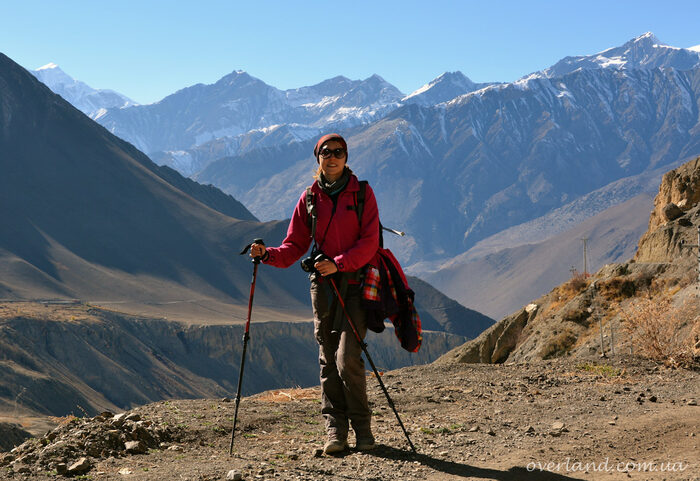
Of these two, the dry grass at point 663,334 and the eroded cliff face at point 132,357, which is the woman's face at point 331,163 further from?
the eroded cliff face at point 132,357

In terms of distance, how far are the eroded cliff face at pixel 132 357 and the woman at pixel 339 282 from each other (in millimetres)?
44196

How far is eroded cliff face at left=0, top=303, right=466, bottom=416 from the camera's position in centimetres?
5362

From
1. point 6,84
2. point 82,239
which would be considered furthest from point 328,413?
point 6,84

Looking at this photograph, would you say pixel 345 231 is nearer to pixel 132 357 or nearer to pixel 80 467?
pixel 80 467

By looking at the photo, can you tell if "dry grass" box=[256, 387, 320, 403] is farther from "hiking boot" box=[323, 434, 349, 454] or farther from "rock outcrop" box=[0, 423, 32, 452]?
"rock outcrop" box=[0, 423, 32, 452]

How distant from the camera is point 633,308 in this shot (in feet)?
36.5

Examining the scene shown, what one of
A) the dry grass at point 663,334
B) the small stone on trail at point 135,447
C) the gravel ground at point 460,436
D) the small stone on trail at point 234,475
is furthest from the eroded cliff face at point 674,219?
the small stone on trail at point 234,475

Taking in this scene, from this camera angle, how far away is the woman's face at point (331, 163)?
21.7ft

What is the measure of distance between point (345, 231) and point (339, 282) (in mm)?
409

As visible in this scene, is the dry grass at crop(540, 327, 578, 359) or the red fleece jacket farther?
the dry grass at crop(540, 327, 578, 359)

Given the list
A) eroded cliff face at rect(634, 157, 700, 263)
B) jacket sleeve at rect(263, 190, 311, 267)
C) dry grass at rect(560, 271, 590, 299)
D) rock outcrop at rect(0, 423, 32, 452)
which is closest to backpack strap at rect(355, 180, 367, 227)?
jacket sleeve at rect(263, 190, 311, 267)

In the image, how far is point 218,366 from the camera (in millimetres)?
80062

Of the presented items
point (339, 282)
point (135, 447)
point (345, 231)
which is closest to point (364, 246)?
point (345, 231)

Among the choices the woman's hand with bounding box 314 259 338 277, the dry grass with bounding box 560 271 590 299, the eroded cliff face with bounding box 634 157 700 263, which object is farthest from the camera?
the dry grass with bounding box 560 271 590 299
